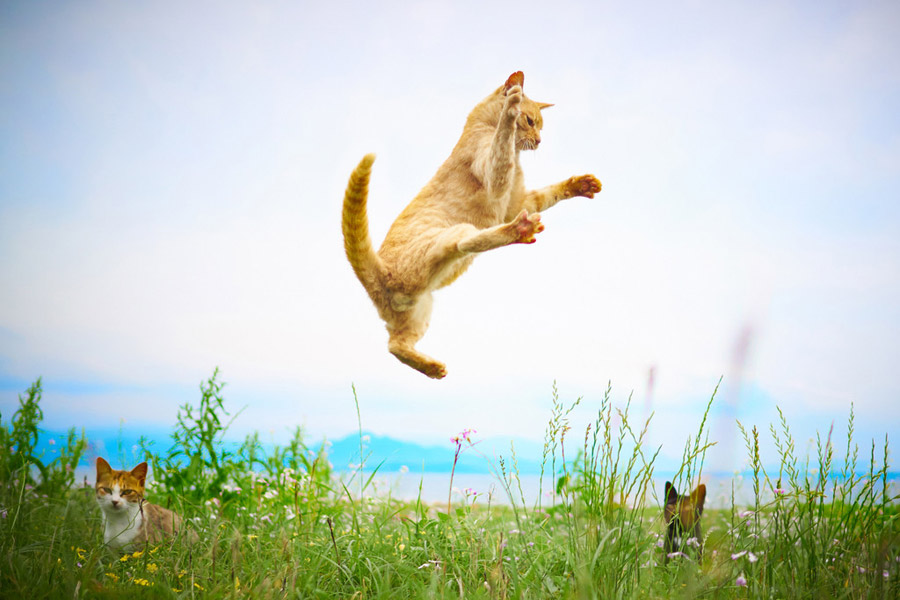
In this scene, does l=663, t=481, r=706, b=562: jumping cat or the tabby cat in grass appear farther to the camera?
Result: the tabby cat in grass

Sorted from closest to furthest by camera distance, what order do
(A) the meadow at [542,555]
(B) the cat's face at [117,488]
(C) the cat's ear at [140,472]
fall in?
(A) the meadow at [542,555]
(B) the cat's face at [117,488]
(C) the cat's ear at [140,472]

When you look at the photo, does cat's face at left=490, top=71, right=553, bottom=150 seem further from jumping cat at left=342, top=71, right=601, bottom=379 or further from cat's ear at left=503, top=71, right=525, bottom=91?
cat's ear at left=503, top=71, right=525, bottom=91

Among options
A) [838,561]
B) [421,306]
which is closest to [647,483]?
[838,561]

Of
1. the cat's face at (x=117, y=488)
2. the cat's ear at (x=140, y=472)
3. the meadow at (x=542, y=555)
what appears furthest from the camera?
the cat's ear at (x=140, y=472)

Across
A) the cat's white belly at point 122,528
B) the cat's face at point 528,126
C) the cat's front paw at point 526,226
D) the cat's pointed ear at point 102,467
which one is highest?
the cat's face at point 528,126

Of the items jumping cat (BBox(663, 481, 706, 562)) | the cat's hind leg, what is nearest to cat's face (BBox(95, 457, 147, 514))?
the cat's hind leg

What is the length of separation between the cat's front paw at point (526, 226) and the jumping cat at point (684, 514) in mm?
1145

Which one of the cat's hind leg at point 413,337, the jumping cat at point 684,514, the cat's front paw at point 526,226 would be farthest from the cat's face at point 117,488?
the jumping cat at point 684,514

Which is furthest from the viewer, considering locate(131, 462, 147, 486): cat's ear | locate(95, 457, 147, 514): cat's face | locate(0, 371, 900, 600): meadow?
locate(131, 462, 147, 486): cat's ear

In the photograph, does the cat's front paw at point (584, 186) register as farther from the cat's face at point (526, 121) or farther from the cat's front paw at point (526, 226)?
the cat's front paw at point (526, 226)

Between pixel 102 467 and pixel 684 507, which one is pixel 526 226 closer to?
pixel 684 507

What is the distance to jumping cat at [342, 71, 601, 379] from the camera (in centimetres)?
255

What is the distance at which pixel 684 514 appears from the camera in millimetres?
2492

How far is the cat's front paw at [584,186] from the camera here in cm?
273
